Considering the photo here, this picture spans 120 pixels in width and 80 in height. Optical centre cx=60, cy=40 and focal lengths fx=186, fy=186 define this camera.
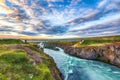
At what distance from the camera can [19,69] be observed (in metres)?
30.2

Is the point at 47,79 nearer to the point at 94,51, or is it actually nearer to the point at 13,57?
the point at 13,57

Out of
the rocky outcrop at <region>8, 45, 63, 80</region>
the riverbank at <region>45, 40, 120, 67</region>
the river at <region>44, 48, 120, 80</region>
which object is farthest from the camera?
the riverbank at <region>45, 40, 120, 67</region>

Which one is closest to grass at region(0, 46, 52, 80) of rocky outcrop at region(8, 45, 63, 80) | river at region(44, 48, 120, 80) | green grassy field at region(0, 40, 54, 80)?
green grassy field at region(0, 40, 54, 80)

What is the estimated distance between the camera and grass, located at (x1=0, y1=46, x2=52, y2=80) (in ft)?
91.1

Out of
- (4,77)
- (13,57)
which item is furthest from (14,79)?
(13,57)

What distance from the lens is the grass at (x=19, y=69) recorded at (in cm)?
2777

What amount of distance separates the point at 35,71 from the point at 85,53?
86.6 m

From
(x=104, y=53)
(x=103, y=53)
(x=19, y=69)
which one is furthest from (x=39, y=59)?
(x=103, y=53)

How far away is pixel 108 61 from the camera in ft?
307

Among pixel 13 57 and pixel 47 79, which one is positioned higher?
pixel 13 57

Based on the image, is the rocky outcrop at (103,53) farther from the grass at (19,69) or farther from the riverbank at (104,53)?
the grass at (19,69)

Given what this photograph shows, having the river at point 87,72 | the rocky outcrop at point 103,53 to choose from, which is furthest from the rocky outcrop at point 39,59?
the rocky outcrop at point 103,53

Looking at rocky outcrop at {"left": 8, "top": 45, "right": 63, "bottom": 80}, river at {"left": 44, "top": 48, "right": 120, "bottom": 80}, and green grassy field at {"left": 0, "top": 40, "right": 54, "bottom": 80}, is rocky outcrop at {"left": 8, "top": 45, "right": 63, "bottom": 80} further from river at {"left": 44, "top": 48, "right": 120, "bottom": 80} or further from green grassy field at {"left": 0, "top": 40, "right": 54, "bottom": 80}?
river at {"left": 44, "top": 48, "right": 120, "bottom": 80}

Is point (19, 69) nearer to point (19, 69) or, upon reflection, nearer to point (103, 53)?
point (19, 69)
